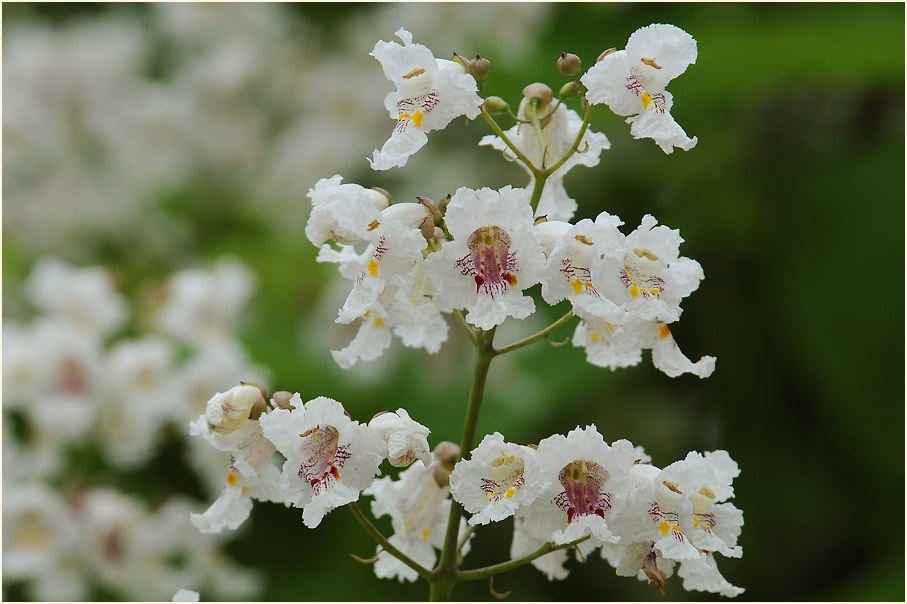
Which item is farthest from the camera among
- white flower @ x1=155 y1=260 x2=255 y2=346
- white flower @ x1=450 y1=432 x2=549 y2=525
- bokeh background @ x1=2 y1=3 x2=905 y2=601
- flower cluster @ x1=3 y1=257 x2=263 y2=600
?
bokeh background @ x1=2 y1=3 x2=905 y2=601

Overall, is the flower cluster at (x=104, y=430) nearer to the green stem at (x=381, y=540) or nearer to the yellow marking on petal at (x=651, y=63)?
the green stem at (x=381, y=540)

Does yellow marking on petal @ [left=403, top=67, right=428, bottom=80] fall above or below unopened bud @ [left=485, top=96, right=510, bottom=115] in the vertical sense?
below

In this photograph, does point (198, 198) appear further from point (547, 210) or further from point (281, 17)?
point (547, 210)

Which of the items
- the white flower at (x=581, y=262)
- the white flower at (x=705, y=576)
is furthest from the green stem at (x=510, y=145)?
the white flower at (x=705, y=576)

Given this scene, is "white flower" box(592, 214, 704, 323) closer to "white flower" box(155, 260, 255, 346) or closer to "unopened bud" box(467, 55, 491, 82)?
"unopened bud" box(467, 55, 491, 82)

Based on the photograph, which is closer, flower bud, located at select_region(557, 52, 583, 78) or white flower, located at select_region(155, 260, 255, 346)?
flower bud, located at select_region(557, 52, 583, 78)

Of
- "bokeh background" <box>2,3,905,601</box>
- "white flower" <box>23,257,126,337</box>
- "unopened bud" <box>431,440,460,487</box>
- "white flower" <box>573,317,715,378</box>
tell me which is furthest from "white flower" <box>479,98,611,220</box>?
"white flower" <box>23,257,126,337</box>

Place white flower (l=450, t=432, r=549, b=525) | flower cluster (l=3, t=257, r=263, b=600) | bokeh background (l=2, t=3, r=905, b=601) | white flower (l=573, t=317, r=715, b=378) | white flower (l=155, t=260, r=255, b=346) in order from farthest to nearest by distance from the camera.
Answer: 1. bokeh background (l=2, t=3, r=905, b=601)
2. white flower (l=155, t=260, r=255, b=346)
3. flower cluster (l=3, t=257, r=263, b=600)
4. white flower (l=573, t=317, r=715, b=378)
5. white flower (l=450, t=432, r=549, b=525)
